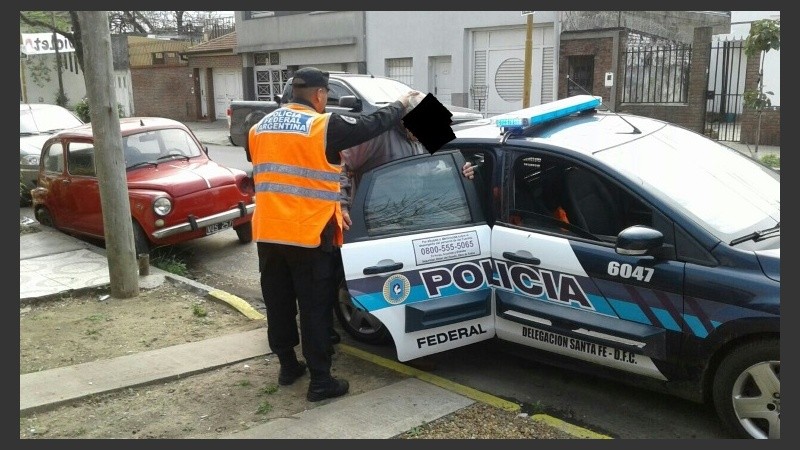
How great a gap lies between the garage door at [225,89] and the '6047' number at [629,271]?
1086 inches

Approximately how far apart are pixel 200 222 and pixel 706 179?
18.1ft

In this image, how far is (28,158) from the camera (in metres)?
11.9

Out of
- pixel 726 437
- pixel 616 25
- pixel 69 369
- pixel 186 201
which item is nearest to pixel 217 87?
pixel 616 25

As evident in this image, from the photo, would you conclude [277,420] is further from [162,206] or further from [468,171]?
[162,206]

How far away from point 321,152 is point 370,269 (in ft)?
2.65

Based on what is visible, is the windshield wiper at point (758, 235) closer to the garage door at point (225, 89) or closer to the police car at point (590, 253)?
the police car at point (590, 253)

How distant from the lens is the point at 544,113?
4.61 metres

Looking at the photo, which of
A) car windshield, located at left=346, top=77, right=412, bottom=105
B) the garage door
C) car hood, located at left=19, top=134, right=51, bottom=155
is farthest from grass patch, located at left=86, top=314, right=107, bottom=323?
the garage door

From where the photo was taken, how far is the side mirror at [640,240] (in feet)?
12.1

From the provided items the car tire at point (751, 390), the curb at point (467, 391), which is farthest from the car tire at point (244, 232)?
the car tire at point (751, 390)

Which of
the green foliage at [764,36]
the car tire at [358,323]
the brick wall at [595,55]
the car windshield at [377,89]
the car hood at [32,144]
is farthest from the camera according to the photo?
the brick wall at [595,55]

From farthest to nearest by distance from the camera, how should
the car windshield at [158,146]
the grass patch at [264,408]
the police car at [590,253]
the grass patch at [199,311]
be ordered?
1. the car windshield at [158,146]
2. the grass patch at [199,311]
3. the grass patch at [264,408]
4. the police car at [590,253]

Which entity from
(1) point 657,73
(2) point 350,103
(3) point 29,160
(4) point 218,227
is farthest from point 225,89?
(4) point 218,227

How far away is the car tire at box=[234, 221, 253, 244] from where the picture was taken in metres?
8.96
